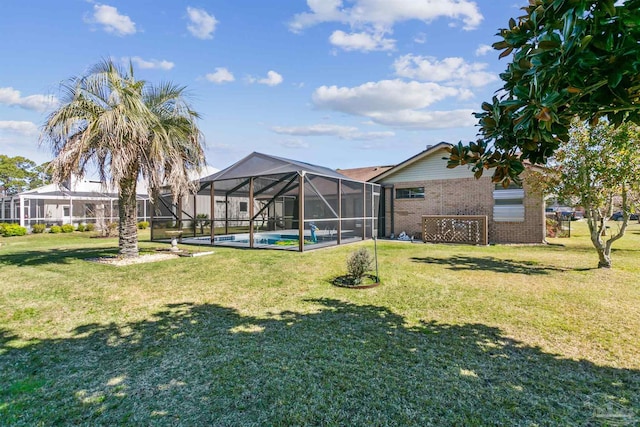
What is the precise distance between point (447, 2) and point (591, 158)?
4.79 meters

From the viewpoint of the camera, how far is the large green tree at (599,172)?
7133mm

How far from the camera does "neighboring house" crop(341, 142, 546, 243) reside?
1421 cm

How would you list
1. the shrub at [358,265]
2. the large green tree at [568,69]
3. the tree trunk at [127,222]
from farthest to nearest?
the tree trunk at [127,222], the shrub at [358,265], the large green tree at [568,69]

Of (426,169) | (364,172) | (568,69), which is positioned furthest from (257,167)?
(364,172)

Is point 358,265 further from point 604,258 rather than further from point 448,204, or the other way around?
point 448,204

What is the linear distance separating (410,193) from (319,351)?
48.0 ft

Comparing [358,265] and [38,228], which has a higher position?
[38,228]

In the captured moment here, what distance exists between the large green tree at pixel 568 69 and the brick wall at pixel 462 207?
1281 centimetres

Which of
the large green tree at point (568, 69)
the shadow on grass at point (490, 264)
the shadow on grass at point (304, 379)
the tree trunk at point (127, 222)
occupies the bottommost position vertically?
the shadow on grass at point (304, 379)

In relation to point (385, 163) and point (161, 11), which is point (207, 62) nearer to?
point (161, 11)

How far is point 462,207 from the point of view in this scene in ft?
51.1

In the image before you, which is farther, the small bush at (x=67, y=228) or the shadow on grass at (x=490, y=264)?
the small bush at (x=67, y=228)

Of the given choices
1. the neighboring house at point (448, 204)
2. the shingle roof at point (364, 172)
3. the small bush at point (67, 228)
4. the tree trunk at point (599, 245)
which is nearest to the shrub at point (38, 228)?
the small bush at point (67, 228)

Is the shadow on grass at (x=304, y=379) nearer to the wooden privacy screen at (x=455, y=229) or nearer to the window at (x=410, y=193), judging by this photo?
the wooden privacy screen at (x=455, y=229)
